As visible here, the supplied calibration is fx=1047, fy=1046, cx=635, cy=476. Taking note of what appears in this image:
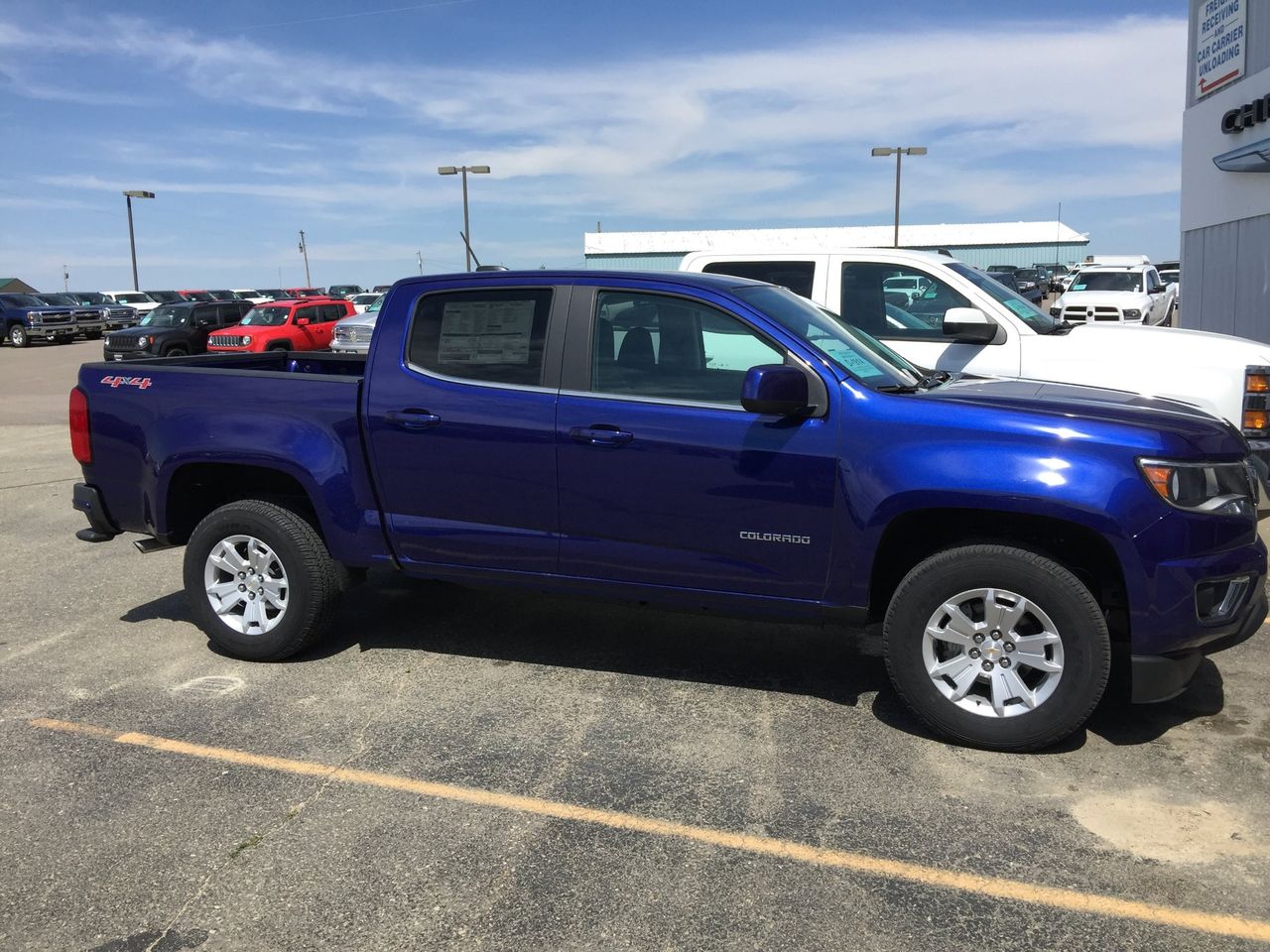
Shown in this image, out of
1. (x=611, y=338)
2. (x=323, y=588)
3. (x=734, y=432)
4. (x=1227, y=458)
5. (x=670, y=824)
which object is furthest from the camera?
(x=323, y=588)

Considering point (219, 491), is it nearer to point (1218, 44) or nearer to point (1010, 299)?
point (1010, 299)

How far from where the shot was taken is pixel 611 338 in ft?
15.2

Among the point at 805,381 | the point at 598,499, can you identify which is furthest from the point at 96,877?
the point at 805,381

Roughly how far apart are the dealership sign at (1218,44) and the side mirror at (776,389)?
15.9m

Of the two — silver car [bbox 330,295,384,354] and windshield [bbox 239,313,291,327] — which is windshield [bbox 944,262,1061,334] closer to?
silver car [bbox 330,295,384,354]

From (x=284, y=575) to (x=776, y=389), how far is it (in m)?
2.63

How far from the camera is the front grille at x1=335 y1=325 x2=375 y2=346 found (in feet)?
65.3

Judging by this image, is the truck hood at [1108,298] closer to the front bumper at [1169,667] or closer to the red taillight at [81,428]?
the front bumper at [1169,667]

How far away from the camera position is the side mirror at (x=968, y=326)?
6.78 metres

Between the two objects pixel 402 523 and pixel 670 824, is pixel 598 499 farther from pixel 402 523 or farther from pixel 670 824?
pixel 670 824

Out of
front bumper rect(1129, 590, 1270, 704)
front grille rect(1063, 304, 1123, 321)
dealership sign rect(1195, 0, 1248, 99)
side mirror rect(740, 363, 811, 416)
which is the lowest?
front bumper rect(1129, 590, 1270, 704)

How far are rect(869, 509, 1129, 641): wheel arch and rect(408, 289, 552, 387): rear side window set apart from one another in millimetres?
1709

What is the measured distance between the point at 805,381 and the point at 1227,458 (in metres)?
1.62

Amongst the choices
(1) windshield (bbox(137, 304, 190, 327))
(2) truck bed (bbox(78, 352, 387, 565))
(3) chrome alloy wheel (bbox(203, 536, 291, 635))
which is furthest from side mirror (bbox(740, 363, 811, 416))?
(1) windshield (bbox(137, 304, 190, 327))
